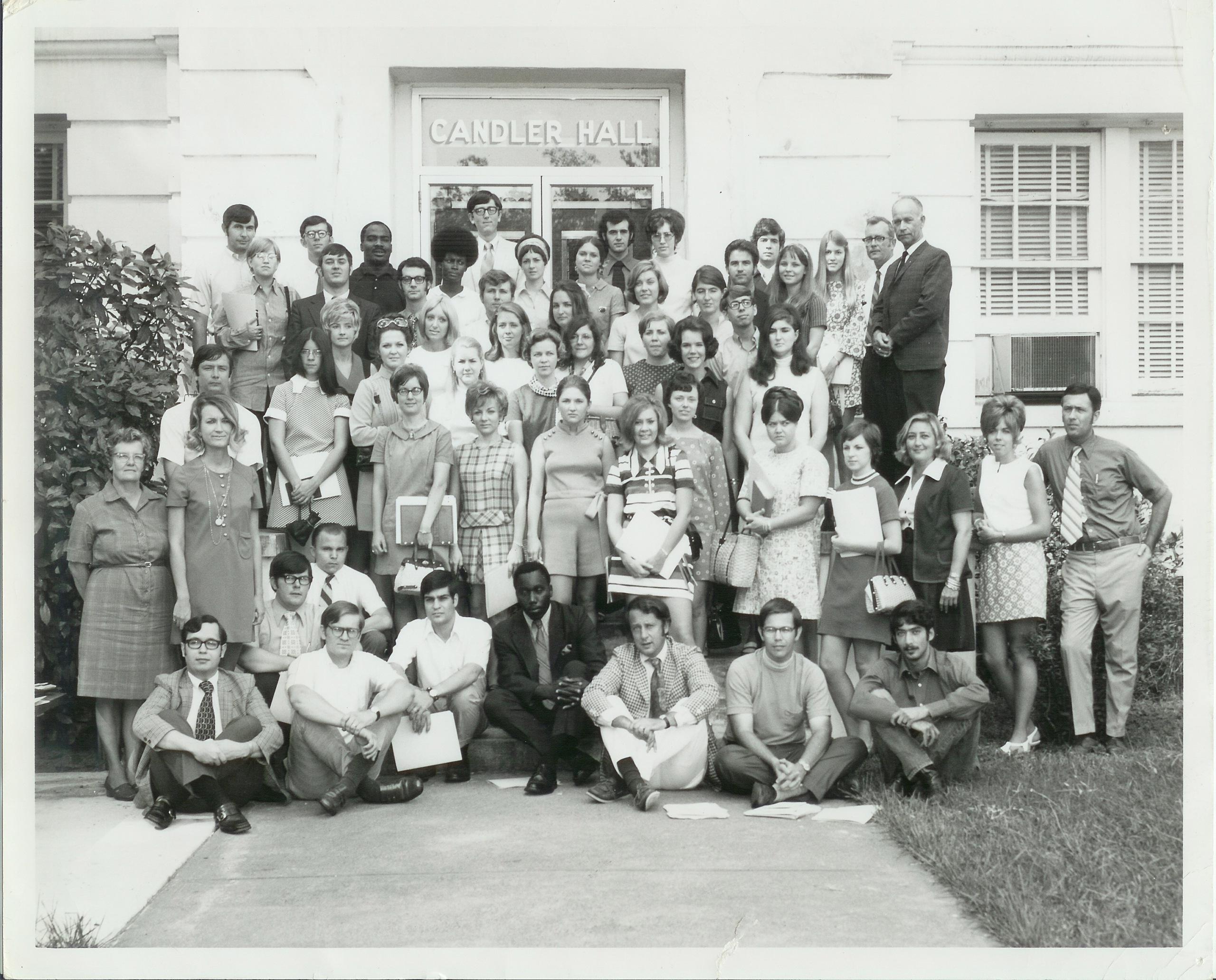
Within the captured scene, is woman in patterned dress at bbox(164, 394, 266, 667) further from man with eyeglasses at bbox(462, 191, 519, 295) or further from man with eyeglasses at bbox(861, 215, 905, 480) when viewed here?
man with eyeglasses at bbox(861, 215, 905, 480)

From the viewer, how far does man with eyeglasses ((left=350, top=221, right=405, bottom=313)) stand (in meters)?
7.80

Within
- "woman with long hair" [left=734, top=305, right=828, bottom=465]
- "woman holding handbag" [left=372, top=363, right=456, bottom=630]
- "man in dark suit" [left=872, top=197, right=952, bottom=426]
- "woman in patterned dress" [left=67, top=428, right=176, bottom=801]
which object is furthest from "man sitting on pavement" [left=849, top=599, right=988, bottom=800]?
"woman in patterned dress" [left=67, top=428, right=176, bottom=801]

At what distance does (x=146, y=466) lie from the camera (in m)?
6.70

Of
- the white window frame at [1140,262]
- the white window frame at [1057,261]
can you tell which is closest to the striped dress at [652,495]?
the white window frame at [1057,261]

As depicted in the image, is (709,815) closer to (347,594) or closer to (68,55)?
(347,594)

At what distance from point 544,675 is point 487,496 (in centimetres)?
102

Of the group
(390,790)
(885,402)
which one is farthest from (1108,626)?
(390,790)

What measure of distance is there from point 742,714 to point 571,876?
5.02ft

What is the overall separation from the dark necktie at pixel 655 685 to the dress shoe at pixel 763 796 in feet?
2.05

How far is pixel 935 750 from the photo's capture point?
6.13 metres

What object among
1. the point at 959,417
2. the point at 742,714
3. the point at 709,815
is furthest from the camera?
the point at 959,417

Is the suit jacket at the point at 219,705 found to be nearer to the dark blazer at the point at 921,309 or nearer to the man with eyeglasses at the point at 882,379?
the man with eyeglasses at the point at 882,379

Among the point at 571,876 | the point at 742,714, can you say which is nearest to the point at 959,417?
the point at 742,714

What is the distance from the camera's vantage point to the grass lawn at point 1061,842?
4.65 m
